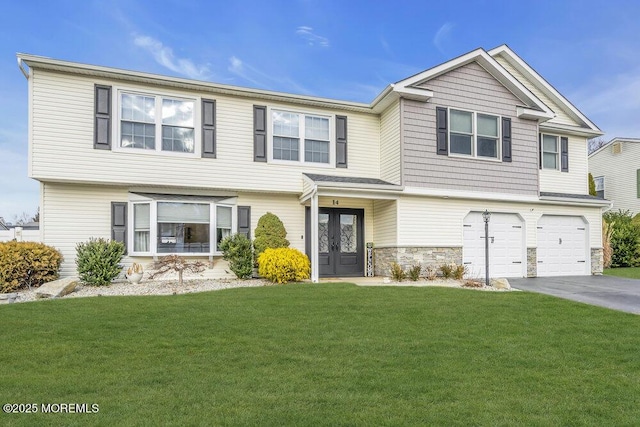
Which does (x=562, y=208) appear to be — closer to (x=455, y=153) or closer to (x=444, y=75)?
(x=455, y=153)

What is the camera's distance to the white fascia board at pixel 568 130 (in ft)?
50.1

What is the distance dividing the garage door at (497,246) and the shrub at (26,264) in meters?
11.7

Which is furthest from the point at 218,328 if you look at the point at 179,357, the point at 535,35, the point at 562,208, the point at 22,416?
the point at 535,35

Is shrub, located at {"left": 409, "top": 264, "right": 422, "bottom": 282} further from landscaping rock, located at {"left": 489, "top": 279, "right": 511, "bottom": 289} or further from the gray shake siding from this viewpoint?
the gray shake siding

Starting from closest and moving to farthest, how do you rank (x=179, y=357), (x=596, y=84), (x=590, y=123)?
(x=179, y=357)
(x=590, y=123)
(x=596, y=84)

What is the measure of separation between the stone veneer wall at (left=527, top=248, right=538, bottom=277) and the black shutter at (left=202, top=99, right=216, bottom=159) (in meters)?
10.7

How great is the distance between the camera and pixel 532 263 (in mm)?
14133

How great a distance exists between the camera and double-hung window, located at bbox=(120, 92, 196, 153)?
11.6 m

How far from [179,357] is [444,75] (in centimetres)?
1177

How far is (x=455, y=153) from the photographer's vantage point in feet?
43.9

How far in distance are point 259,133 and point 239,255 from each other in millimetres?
3709

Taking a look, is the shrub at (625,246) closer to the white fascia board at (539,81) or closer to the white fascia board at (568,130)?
the white fascia board at (568,130)

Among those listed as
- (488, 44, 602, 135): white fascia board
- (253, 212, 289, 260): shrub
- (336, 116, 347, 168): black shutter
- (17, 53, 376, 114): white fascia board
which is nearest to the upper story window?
(488, 44, 602, 135): white fascia board

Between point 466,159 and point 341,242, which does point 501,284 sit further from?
point 341,242
